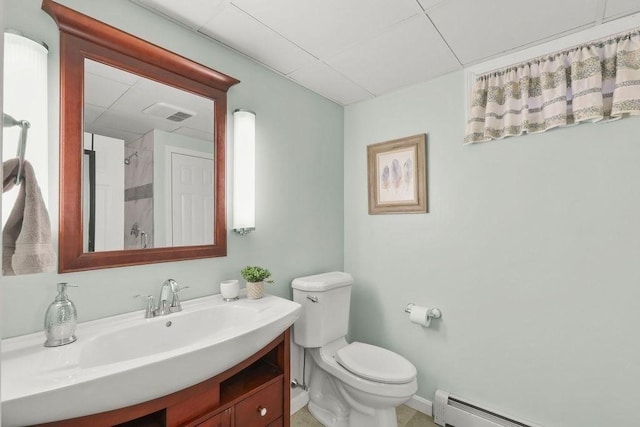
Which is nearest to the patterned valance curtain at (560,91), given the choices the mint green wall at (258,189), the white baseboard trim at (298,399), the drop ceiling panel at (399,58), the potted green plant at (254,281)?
the drop ceiling panel at (399,58)

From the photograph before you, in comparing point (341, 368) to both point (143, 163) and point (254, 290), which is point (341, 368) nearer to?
point (254, 290)

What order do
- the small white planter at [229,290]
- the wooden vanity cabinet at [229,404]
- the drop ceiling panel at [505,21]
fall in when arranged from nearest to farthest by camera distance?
the wooden vanity cabinet at [229,404] → the drop ceiling panel at [505,21] → the small white planter at [229,290]

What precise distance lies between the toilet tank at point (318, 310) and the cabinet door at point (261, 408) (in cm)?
46

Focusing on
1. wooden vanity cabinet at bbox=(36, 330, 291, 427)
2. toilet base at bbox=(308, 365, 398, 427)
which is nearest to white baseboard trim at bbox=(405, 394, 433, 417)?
toilet base at bbox=(308, 365, 398, 427)

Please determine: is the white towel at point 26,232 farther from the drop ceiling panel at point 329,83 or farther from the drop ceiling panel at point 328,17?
the drop ceiling panel at point 329,83

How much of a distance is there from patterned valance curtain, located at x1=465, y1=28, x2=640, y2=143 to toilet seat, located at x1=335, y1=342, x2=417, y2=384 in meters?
1.39

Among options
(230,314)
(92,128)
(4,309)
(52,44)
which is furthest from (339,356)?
(52,44)

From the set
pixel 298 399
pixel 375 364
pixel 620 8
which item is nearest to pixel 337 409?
pixel 298 399

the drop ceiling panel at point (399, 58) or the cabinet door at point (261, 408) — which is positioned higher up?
the drop ceiling panel at point (399, 58)

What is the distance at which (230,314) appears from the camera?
4.98 ft

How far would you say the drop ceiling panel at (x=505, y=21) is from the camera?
56.4 inches

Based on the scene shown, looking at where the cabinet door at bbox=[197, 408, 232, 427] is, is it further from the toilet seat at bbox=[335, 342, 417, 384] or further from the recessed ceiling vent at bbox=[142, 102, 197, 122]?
the recessed ceiling vent at bbox=[142, 102, 197, 122]

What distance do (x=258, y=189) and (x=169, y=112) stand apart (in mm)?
627

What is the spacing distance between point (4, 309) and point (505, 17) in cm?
243
